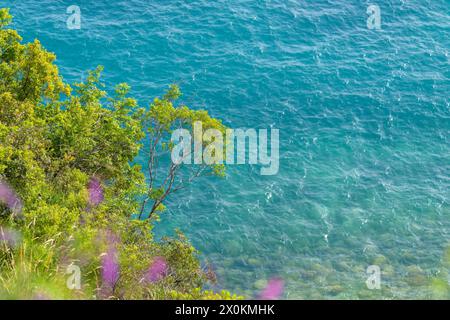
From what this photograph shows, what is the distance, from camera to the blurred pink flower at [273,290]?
3859 cm

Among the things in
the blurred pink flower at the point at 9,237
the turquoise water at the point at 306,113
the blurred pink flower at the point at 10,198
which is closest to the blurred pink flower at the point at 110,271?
the blurred pink flower at the point at 9,237

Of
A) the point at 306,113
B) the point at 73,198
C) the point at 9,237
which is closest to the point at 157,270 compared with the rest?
the point at 73,198

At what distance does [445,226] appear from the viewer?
44.9 m

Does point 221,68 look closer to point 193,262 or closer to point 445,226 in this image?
point 445,226

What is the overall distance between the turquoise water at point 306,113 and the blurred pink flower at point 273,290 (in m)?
0.51

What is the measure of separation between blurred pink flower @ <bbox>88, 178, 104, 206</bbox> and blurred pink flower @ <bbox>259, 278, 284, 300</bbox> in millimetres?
16096

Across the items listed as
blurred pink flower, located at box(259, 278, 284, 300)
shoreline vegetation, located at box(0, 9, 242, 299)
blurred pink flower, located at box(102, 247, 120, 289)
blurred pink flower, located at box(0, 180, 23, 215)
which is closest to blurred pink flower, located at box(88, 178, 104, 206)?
shoreline vegetation, located at box(0, 9, 242, 299)

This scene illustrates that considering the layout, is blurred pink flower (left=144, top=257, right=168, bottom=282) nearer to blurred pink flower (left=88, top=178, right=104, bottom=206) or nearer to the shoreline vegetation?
the shoreline vegetation

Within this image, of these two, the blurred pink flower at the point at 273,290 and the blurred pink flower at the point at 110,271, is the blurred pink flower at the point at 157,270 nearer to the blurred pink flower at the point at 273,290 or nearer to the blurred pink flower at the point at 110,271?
the blurred pink flower at the point at 110,271

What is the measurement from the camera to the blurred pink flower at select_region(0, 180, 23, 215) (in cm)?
2064

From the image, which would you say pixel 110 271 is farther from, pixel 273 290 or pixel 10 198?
pixel 273 290

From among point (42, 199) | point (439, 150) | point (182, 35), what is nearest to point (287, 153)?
point (439, 150)
